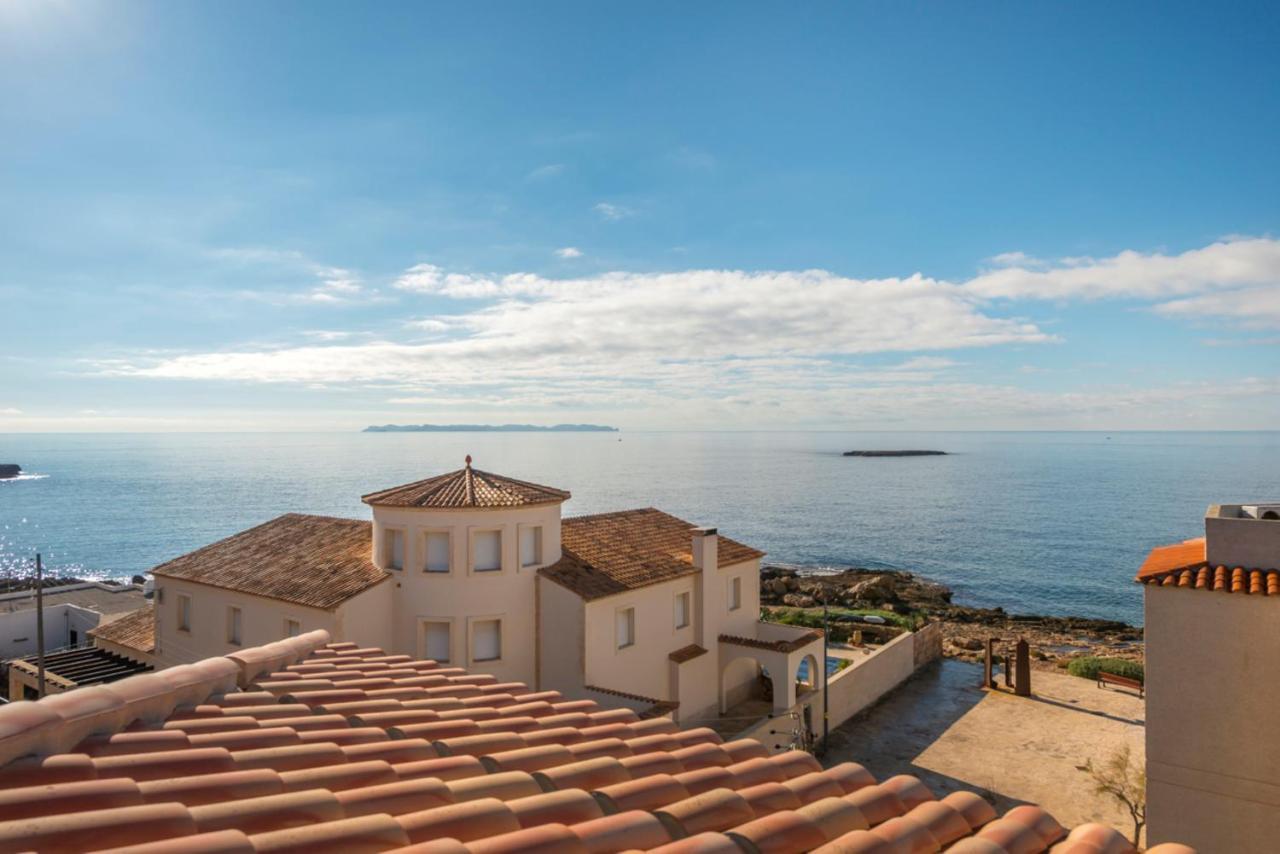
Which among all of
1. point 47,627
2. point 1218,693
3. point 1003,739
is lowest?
point 1003,739

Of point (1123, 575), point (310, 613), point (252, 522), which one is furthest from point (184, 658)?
point (252, 522)

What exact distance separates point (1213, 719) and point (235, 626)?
90.5 feet

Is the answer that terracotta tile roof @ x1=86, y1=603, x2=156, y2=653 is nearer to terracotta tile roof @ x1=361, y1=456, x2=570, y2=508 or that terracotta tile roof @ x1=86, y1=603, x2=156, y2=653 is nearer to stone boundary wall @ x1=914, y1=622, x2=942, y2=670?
terracotta tile roof @ x1=361, y1=456, x2=570, y2=508

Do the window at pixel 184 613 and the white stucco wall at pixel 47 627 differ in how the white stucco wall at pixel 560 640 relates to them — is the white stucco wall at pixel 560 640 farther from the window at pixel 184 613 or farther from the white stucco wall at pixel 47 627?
the white stucco wall at pixel 47 627

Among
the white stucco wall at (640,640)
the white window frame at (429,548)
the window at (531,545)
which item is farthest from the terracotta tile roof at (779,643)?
the white window frame at (429,548)

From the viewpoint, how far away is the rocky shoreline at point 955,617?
159 ft

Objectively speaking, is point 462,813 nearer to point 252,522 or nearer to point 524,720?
point 524,720

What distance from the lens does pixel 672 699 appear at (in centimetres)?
2655

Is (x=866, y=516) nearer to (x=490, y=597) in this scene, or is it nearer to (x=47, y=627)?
(x=490, y=597)

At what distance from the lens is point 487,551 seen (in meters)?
23.3

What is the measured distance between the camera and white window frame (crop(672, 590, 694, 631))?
27.2 meters

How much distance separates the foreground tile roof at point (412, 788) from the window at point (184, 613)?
22.7 meters

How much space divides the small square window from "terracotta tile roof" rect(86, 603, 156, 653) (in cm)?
2023

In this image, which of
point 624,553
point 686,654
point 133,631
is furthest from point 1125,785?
point 133,631
